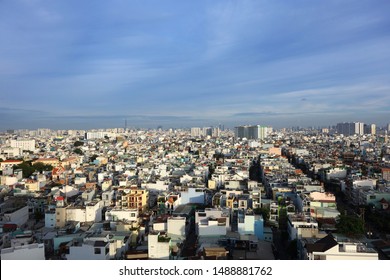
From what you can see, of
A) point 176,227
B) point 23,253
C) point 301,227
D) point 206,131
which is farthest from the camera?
point 206,131

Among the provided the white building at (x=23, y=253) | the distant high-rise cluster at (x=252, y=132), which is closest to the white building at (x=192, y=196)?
the white building at (x=23, y=253)

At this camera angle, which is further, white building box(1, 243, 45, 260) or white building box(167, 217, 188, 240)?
white building box(167, 217, 188, 240)

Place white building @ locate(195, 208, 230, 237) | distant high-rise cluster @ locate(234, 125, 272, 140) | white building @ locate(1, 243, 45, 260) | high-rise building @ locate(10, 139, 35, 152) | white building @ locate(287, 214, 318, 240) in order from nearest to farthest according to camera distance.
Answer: white building @ locate(1, 243, 45, 260), white building @ locate(287, 214, 318, 240), white building @ locate(195, 208, 230, 237), high-rise building @ locate(10, 139, 35, 152), distant high-rise cluster @ locate(234, 125, 272, 140)

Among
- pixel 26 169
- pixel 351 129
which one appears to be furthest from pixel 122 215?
pixel 351 129

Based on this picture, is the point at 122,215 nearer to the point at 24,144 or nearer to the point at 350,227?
the point at 350,227

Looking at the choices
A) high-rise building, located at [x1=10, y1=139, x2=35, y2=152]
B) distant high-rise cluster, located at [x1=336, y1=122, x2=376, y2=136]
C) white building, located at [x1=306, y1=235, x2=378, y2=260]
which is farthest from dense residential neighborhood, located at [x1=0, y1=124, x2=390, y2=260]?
distant high-rise cluster, located at [x1=336, y1=122, x2=376, y2=136]

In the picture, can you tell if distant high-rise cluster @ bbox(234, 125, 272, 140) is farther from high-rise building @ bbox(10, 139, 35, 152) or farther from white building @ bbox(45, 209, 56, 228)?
white building @ bbox(45, 209, 56, 228)

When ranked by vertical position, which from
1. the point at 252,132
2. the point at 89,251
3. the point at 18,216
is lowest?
the point at 18,216

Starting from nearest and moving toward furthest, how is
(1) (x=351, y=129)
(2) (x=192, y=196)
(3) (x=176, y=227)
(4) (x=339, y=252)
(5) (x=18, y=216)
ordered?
1. (4) (x=339, y=252)
2. (3) (x=176, y=227)
3. (5) (x=18, y=216)
4. (2) (x=192, y=196)
5. (1) (x=351, y=129)

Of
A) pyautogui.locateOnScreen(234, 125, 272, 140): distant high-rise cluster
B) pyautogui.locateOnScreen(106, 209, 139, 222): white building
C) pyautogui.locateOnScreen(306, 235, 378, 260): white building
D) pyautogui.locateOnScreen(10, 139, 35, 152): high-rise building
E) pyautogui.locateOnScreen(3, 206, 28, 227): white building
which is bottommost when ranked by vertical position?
pyautogui.locateOnScreen(3, 206, 28, 227): white building
